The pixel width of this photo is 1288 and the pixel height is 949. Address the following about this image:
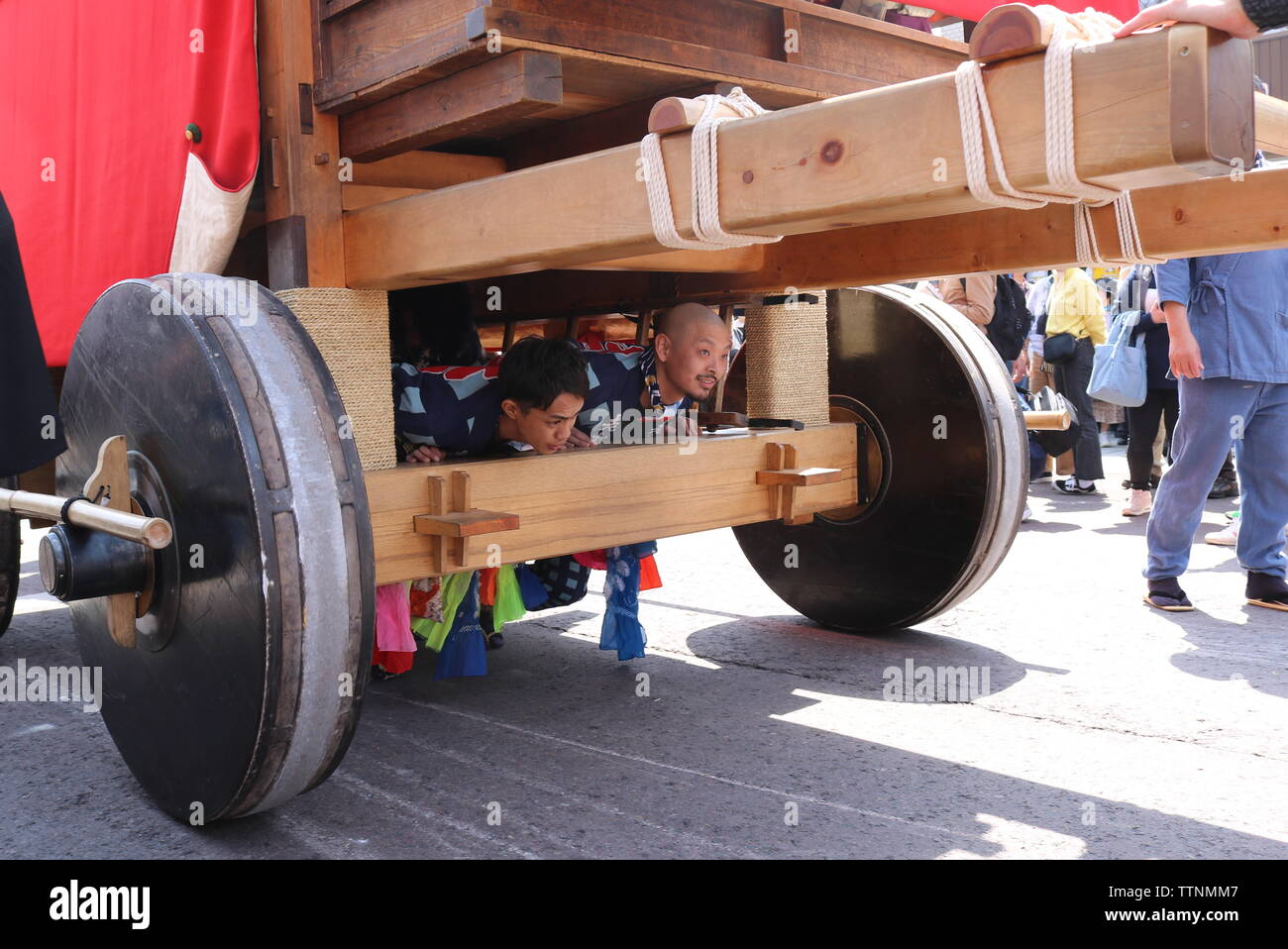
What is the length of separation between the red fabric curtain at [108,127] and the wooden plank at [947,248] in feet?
4.39

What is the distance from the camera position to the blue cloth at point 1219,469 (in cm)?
419

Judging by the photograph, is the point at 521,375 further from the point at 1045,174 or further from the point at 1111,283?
the point at 1111,283

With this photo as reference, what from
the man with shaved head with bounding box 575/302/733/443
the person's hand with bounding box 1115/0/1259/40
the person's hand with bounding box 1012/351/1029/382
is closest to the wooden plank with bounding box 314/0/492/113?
the man with shaved head with bounding box 575/302/733/443

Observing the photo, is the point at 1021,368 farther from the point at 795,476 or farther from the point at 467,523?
the point at 467,523

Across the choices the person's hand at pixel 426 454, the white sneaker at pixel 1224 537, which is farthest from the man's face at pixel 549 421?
the white sneaker at pixel 1224 537

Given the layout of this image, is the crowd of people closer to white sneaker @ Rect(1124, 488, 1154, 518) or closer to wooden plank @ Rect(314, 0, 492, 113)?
white sneaker @ Rect(1124, 488, 1154, 518)

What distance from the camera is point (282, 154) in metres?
2.57

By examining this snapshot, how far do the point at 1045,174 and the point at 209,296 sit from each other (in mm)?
1495

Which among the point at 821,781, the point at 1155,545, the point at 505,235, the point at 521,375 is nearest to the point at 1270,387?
the point at 1155,545

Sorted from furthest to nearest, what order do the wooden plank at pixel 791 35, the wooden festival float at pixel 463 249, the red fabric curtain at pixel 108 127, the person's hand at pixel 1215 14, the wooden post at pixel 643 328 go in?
the wooden post at pixel 643 328 < the red fabric curtain at pixel 108 127 < the wooden plank at pixel 791 35 < the wooden festival float at pixel 463 249 < the person's hand at pixel 1215 14

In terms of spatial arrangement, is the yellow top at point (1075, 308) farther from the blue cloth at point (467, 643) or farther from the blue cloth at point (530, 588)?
the blue cloth at point (467, 643)

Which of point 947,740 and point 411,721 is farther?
point 411,721

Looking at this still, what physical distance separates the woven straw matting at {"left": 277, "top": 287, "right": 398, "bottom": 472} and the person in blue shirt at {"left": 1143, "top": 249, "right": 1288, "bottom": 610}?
9.61ft

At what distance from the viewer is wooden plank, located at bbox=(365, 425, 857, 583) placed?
241cm
